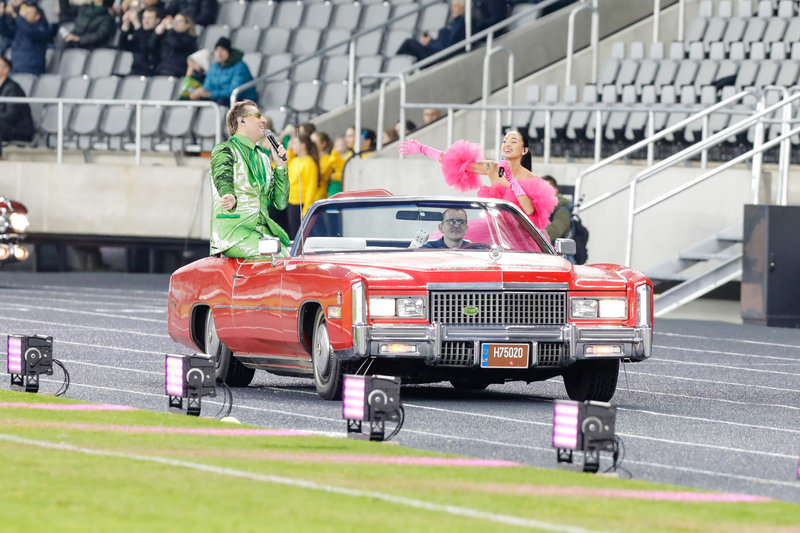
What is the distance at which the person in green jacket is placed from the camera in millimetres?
13414

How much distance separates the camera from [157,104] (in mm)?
28078

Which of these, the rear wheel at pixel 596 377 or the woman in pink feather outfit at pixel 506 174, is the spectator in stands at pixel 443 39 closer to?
the woman in pink feather outfit at pixel 506 174

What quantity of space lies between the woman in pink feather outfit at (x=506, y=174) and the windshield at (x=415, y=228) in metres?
0.85

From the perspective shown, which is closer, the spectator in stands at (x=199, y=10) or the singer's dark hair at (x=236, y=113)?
the singer's dark hair at (x=236, y=113)

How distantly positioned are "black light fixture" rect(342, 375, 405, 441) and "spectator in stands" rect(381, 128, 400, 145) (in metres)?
17.1

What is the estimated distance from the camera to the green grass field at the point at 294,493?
7.35 metres

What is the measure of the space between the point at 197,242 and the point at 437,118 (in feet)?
14.7

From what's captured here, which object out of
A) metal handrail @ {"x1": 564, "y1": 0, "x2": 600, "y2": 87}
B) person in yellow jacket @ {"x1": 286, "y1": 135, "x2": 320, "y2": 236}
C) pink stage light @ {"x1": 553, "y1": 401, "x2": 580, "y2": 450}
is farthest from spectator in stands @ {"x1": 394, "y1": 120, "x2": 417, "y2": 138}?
pink stage light @ {"x1": 553, "y1": 401, "x2": 580, "y2": 450}

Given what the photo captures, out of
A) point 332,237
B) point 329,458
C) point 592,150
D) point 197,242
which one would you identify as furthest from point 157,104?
point 329,458

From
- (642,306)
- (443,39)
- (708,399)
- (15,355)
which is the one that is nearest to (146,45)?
(443,39)

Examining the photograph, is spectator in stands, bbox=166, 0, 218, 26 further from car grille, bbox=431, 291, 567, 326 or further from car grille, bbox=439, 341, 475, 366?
car grille, bbox=439, 341, 475, 366

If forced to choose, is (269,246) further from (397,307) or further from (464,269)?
(464,269)

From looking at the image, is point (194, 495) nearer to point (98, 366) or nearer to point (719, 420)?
point (719, 420)

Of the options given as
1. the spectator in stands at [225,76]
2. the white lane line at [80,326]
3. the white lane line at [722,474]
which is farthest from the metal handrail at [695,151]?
the white lane line at [722,474]
